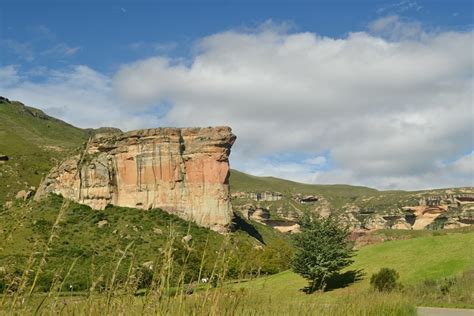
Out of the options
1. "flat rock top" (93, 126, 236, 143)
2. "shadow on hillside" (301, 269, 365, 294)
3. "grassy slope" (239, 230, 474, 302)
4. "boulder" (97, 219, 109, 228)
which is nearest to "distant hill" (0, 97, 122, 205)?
"flat rock top" (93, 126, 236, 143)

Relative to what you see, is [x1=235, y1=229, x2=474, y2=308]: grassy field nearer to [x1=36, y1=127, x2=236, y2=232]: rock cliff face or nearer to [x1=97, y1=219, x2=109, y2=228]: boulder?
[x1=97, y1=219, x2=109, y2=228]: boulder

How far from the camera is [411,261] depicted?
31.3 m

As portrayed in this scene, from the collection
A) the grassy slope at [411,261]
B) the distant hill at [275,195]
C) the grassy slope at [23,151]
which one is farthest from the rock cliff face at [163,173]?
the grassy slope at [411,261]

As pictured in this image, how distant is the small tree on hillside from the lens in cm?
2836

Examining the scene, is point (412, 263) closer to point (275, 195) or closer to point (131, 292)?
point (131, 292)

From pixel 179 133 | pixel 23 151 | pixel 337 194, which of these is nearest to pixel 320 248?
pixel 179 133

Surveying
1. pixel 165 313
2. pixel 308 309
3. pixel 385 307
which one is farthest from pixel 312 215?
pixel 165 313

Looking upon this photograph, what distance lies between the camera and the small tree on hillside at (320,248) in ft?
93.0

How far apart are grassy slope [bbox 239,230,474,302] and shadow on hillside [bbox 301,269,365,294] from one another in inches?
19.0

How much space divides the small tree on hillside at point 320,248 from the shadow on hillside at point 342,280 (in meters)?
1.32

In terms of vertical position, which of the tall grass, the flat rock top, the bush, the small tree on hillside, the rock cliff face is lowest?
the bush

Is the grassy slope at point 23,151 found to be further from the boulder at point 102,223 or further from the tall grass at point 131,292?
the tall grass at point 131,292

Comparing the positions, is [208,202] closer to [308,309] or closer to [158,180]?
[158,180]

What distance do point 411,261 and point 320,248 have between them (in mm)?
6802
